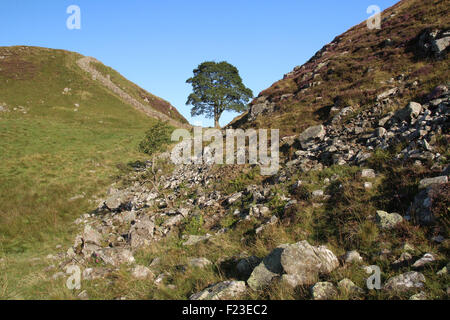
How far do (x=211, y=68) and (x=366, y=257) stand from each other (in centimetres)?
4746

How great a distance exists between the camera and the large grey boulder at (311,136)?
14.0 m

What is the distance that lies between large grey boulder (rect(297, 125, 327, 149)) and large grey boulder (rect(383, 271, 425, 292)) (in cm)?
1029

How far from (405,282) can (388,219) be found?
90.1 inches

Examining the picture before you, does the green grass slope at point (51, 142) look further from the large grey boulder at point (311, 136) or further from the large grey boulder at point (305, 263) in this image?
the large grey boulder at point (311, 136)

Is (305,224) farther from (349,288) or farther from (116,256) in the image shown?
(116,256)

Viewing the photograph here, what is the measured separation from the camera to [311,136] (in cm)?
1439

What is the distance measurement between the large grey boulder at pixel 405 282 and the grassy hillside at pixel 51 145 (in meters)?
11.9

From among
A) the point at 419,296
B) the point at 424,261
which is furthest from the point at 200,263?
the point at 424,261

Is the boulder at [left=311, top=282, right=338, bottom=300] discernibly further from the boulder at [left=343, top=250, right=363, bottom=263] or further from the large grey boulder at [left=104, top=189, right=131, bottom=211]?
the large grey boulder at [left=104, top=189, right=131, bottom=211]

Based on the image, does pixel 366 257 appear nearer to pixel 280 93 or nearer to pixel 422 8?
pixel 280 93

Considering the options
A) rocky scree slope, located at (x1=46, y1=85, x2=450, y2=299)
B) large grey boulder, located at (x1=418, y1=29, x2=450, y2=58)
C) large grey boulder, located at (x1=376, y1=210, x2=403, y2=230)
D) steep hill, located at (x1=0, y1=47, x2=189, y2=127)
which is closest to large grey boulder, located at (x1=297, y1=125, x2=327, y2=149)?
rocky scree slope, located at (x1=46, y1=85, x2=450, y2=299)

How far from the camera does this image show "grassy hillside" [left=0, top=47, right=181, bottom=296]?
15453mm

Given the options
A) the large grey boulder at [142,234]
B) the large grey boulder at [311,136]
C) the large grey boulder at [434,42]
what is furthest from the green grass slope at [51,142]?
the large grey boulder at [434,42]
